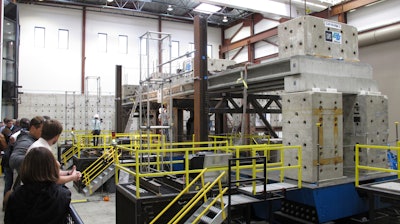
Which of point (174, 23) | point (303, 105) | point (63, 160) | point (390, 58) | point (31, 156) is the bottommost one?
point (63, 160)

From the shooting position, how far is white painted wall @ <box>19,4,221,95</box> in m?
25.8

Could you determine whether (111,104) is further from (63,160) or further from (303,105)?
(303,105)

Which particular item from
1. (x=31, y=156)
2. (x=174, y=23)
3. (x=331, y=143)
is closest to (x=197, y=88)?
(x=331, y=143)

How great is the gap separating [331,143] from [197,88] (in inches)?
155

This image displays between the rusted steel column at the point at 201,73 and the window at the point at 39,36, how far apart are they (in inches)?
812

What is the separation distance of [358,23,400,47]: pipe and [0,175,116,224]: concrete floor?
15624 mm

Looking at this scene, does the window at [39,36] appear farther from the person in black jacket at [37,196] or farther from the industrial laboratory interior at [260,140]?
the person in black jacket at [37,196]

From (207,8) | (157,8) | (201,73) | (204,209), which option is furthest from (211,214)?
(157,8)

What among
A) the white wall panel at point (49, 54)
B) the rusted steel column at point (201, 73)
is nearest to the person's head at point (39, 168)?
the rusted steel column at point (201, 73)

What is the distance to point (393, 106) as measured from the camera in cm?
1802

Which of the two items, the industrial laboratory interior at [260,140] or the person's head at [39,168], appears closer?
the person's head at [39,168]

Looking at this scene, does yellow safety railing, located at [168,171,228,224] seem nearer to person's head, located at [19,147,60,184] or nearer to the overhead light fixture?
person's head, located at [19,147,60,184]

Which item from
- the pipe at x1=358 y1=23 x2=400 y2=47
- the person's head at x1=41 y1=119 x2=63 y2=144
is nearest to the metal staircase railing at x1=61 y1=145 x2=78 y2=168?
the person's head at x1=41 y1=119 x2=63 y2=144

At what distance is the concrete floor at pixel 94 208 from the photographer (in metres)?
9.66
